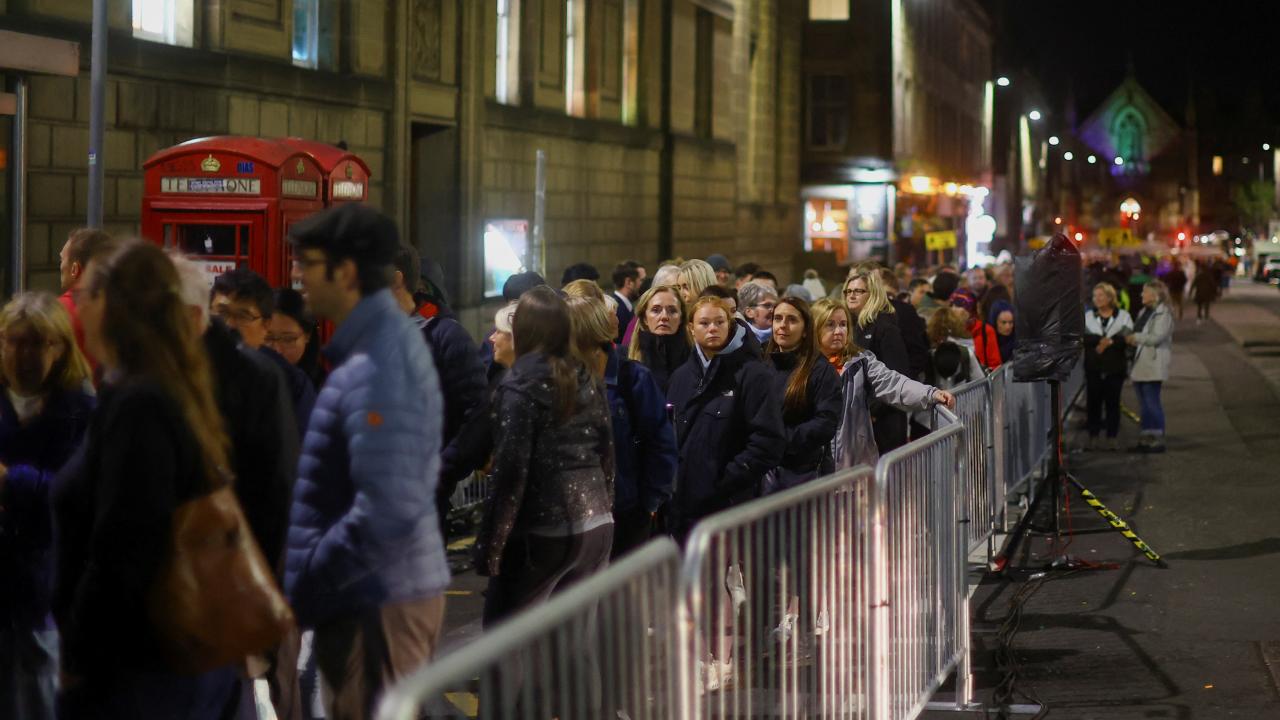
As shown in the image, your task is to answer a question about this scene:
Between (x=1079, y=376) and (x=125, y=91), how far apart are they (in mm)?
12826

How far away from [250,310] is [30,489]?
1166mm

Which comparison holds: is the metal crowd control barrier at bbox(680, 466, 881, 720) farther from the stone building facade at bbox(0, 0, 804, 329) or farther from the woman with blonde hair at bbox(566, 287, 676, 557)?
the stone building facade at bbox(0, 0, 804, 329)

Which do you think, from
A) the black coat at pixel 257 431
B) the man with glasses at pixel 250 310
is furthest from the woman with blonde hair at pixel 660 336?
the black coat at pixel 257 431

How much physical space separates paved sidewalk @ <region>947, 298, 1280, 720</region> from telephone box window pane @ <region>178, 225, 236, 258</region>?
20.7ft

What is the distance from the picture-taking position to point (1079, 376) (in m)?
23.3

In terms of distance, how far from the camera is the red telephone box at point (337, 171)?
14656 mm

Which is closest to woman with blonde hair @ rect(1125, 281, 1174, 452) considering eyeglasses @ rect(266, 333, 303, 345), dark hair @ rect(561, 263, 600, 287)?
dark hair @ rect(561, 263, 600, 287)

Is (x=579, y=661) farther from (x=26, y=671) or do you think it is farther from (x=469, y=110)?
(x=469, y=110)

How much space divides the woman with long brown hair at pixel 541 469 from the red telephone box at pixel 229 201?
23.8 feet

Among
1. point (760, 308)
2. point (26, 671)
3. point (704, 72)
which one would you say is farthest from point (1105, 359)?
point (704, 72)

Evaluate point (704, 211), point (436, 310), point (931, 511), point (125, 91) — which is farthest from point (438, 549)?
point (704, 211)

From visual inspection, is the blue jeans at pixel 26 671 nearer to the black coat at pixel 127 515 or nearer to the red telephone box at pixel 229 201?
the black coat at pixel 127 515

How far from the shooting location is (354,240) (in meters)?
4.64

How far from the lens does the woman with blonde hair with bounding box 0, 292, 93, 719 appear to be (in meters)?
5.82
